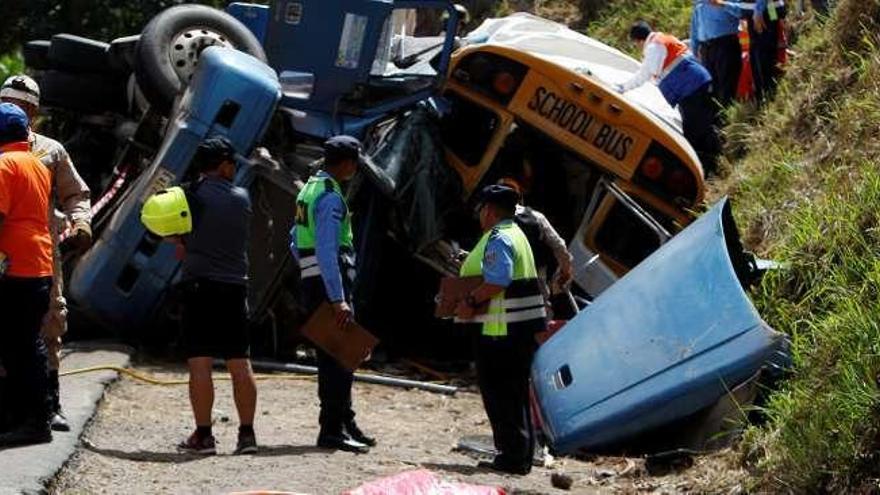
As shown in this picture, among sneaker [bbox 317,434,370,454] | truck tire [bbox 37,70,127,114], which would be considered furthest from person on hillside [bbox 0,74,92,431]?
truck tire [bbox 37,70,127,114]

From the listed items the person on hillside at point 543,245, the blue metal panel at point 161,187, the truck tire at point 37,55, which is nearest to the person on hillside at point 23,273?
the person on hillside at point 543,245

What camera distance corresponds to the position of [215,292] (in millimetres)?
9047

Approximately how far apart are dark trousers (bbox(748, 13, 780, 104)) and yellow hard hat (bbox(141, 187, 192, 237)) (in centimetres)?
758

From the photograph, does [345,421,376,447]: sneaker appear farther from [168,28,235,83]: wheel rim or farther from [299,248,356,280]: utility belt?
[168,28,235,83]: wheel rim

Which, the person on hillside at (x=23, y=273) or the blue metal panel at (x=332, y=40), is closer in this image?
the person on hillside at (x=23, y=273)

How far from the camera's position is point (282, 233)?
1275 centimetres

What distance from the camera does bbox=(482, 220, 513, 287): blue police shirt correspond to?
9.05 meters

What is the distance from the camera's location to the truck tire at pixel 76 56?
1452cm

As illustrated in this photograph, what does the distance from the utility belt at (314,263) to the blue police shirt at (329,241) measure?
0.09 metres

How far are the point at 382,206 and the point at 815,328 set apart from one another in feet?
15.5

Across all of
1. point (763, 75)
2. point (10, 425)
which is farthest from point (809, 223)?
point (763, 75)

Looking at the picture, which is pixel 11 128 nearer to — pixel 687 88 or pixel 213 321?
pixel 213 321

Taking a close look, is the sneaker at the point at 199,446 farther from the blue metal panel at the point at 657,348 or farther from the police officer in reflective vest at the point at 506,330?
the blue metal panel at the point at 657,348

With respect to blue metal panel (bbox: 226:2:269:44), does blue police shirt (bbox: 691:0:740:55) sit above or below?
above
